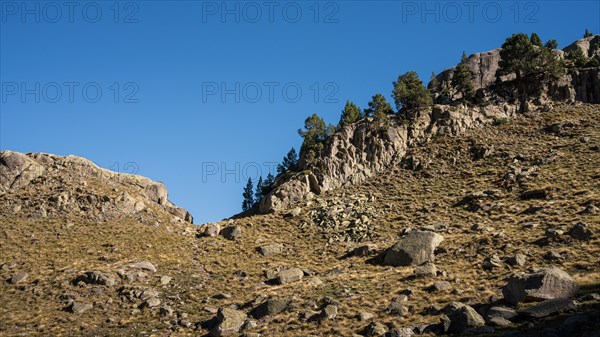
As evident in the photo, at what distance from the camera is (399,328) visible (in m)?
26.3

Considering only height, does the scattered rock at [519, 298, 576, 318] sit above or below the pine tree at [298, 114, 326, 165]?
below

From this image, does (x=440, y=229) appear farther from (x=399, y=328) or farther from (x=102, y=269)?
(x=102, y=269)

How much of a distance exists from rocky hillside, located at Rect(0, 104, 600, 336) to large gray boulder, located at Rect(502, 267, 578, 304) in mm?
82

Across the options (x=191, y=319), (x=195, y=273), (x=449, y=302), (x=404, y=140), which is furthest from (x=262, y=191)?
(x=449, y=302)

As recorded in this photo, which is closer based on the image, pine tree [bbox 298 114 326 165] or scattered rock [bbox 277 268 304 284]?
scattered rock [bbox 277 268 304 284]

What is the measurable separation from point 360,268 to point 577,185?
1035 inches

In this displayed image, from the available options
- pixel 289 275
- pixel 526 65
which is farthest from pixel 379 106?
pixel 289 275

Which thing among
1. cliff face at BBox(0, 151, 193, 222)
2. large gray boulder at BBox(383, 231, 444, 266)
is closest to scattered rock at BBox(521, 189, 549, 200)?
large gray boulder at BBox(383, 231, 444, 266)

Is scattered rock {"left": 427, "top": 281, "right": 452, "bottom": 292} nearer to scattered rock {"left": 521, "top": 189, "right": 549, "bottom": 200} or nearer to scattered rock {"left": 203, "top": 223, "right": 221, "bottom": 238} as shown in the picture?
scattered rock {"left": 521, "top": 189, "right": 549, "bottom": 200}

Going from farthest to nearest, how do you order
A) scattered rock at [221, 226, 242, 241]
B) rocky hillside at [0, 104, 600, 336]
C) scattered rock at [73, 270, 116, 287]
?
scattered rock at [221, 226, 242, 241]
scattered rock at [73, 270, 116, 287]
rocky hillside at [0, 104, 600, 336]

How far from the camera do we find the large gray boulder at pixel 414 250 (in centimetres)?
4125

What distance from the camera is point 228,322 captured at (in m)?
31.3

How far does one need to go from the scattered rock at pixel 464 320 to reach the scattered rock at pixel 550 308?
2330 mm

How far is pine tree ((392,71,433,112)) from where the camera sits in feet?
250
